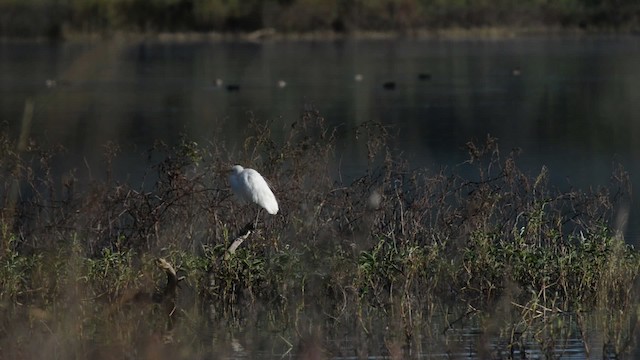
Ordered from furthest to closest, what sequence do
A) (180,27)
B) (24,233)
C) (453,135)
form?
1. (180,27)
2. (453,135)
3. (24,233)

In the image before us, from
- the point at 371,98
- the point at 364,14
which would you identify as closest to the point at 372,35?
the point at 364,14

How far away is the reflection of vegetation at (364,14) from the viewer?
71688 millimetres

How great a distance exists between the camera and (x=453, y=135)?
2619 centimetres

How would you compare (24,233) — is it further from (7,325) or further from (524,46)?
(524,46)

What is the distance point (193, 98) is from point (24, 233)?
25948 mm

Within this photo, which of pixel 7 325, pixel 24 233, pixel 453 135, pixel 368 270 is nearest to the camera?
pixel 7 325

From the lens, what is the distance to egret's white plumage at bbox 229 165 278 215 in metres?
10.0

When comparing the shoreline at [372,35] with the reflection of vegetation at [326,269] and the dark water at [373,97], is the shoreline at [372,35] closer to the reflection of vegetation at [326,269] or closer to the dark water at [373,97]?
the dark water at [373,97]

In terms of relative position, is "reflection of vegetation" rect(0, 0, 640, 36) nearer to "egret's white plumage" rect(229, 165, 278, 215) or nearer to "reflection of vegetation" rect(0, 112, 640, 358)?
"reflection of vegetation" rect(0, 112, 640, 358)

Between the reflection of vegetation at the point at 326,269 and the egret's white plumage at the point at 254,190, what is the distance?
18 cm

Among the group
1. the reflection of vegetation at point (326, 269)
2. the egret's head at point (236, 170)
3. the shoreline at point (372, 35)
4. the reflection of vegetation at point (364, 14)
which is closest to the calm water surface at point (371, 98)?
the reflection of vegetation at point (326, 269)

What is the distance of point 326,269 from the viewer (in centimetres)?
1000

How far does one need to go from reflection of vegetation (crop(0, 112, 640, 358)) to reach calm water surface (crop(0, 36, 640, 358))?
20.8 inches

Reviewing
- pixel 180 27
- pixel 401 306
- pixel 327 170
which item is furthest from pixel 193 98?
pixel 180 27
